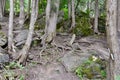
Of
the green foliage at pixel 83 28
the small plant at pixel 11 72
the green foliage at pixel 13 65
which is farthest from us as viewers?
the green foliage at pixel 83 28

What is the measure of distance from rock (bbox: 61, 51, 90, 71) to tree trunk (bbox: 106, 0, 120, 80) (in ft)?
8.75

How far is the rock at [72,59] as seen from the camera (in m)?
9.49

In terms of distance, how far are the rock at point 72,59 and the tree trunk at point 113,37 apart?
267 cm

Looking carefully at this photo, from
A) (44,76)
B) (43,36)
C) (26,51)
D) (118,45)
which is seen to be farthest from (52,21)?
(118,45)

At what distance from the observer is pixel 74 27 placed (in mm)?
14133

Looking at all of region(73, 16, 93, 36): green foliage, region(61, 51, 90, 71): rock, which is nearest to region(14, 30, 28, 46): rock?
region(61, 51, 90, 71): rock

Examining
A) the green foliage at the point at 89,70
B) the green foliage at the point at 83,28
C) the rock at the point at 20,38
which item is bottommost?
the green foliage at the point at 89,70

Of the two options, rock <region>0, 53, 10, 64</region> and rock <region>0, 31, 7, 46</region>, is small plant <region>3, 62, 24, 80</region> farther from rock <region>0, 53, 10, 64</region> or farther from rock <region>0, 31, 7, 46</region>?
rock <region>0, 31, 7, 46</region>

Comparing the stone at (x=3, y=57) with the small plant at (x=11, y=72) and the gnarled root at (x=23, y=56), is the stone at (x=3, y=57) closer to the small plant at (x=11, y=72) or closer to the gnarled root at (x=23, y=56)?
the small plant at (x=11, y=72)

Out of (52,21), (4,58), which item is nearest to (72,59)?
(52,21)

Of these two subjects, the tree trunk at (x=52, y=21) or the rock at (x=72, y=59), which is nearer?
the rock at (x=72, y=59)

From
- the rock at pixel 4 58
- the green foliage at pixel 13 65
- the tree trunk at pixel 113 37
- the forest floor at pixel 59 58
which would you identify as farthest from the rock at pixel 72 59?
the tree trunk at pixel 113 37

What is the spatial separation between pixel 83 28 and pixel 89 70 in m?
5.36

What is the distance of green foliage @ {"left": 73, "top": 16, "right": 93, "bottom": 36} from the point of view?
45.5 feet
